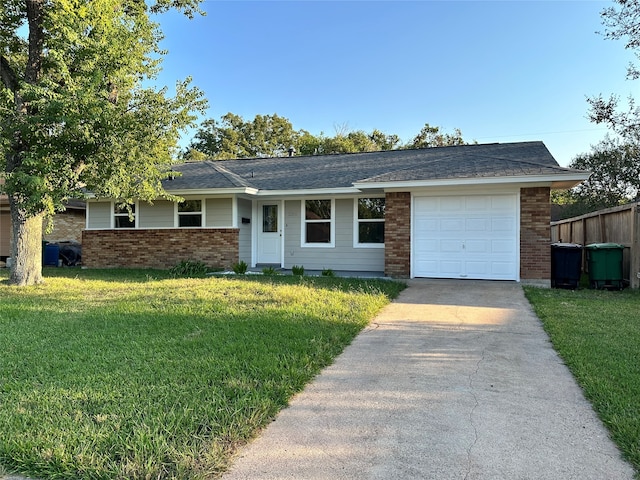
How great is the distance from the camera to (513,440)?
113 inches

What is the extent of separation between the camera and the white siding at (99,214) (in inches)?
579

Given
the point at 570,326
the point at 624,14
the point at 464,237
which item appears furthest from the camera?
the point at 624,14

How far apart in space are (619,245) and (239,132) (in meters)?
35.9

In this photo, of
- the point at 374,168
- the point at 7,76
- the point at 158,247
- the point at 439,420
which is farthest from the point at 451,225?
the point at 7,76

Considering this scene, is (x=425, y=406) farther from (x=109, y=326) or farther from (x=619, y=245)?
(x=619, y=245)

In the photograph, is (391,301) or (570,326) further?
(391,301)

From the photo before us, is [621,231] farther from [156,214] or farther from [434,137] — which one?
[434,137]

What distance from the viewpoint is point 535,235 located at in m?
10.0

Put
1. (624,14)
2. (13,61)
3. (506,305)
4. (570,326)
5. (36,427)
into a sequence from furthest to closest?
(624,14) < (13,61) < (506,305) < (570,326) < (36,427)

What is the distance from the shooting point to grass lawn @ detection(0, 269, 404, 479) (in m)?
2.56

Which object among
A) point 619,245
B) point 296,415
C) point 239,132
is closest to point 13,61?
point 296,415

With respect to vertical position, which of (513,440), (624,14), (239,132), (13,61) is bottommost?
(513,440)

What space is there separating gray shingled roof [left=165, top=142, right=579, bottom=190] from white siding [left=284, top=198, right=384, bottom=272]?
94cm

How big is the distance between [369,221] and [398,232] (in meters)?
1.94
